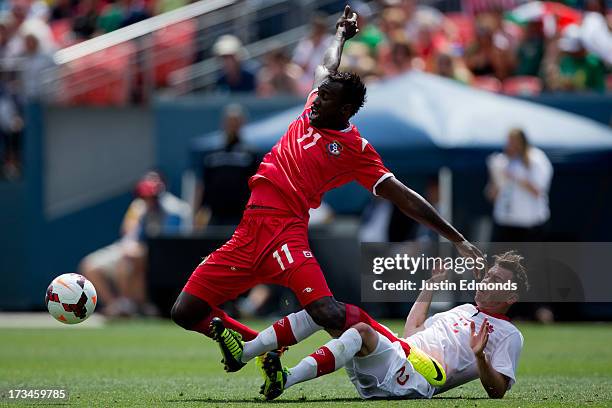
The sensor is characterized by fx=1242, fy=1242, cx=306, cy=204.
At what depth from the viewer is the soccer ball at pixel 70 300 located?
8875 millimetres

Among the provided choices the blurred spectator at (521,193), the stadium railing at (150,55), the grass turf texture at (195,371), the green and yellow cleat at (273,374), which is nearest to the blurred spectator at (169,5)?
the stadium railing at (150,55)

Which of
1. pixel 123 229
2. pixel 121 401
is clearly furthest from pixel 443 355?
pixel 123 229

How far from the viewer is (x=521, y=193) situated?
1616 centimetres

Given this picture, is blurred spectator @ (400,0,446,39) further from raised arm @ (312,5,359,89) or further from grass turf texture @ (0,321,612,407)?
raised arm @ (312,5,359,89)

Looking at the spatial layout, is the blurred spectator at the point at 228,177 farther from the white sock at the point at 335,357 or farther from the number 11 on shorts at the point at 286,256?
the white sock at the point at 335,357

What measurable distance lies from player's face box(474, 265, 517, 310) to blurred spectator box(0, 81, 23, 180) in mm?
12851

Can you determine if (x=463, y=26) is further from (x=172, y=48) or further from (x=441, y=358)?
(x=441, y=358)

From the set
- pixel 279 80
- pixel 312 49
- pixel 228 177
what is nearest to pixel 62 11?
pixel 279 80

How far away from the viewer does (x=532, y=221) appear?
1616 centimetres

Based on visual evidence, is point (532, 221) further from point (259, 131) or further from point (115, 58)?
point (115, 58)

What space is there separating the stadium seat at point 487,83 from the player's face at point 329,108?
10547 mm

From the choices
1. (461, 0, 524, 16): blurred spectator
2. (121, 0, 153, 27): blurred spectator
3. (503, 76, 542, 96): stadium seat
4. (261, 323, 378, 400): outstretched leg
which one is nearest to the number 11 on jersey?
(261, 323, 378, 400): outstretched leg

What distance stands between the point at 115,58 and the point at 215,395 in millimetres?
12017

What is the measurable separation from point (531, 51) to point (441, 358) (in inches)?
444
